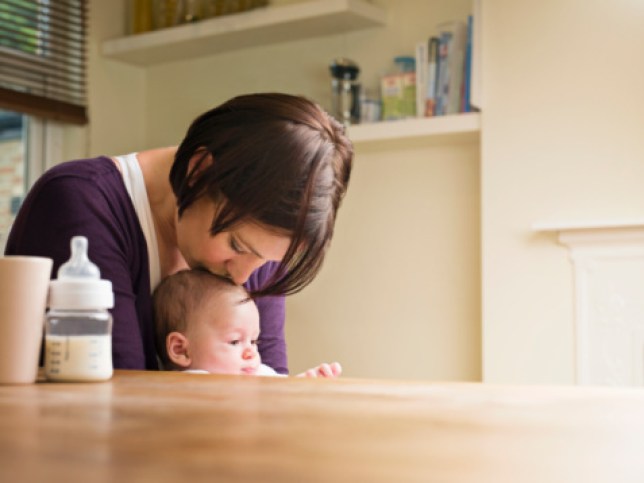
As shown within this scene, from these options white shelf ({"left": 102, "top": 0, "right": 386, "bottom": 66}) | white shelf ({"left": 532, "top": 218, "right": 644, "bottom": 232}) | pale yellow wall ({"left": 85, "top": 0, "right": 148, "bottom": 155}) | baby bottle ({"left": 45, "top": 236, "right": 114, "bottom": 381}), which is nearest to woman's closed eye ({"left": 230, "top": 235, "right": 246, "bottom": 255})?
baby bottle ({"left": 45, "top": 236, "right": 114, "bottom": 381})

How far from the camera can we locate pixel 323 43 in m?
4.00

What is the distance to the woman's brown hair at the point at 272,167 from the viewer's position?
1.42 metres

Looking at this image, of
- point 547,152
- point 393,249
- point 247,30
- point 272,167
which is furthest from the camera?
point 247,30

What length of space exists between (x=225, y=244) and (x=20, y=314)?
0.59 metres

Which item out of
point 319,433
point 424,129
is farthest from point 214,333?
point 424,129

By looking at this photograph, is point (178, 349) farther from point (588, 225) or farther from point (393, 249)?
point (393, 249)

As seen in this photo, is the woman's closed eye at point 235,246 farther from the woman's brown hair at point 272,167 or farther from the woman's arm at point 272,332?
the woman's arm at point 272,332

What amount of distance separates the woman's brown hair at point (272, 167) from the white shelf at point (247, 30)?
7.36ft

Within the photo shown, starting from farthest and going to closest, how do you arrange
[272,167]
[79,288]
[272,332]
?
[272,332] < [272,167] < [79,288]

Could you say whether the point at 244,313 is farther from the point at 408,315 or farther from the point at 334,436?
the point at 408,315

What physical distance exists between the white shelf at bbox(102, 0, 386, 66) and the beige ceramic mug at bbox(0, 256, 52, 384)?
9.08 ft

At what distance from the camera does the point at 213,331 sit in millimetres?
1895

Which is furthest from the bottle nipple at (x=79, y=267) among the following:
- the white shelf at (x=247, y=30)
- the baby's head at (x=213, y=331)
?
the white shelf at (x=247, y=30)

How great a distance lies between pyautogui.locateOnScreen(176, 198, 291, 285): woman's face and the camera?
149 cm
